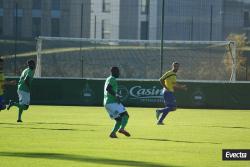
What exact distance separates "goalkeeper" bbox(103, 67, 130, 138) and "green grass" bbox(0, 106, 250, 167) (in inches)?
11.7

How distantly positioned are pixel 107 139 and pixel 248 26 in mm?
54117

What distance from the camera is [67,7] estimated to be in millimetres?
66500

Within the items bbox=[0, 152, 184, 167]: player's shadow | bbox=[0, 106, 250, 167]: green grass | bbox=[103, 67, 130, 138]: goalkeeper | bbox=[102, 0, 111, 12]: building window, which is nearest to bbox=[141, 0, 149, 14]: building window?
bbox=[102, 0, 111, 12]: building window

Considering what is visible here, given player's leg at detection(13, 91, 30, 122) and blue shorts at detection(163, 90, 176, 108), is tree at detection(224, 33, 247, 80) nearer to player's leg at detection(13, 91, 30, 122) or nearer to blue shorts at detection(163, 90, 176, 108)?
blue shorts at detection(163, 90, 176, 108)

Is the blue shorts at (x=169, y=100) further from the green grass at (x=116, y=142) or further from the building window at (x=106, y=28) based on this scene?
the building window at (x=106, y=28)

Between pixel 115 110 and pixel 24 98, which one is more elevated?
pixel 115 110

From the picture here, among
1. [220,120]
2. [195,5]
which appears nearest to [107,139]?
[220,120]

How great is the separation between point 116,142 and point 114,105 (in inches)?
65.5

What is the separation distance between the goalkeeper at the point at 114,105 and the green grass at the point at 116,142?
0.30 meters

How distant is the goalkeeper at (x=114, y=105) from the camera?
19609mm

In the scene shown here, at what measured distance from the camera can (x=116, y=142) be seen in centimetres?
1831

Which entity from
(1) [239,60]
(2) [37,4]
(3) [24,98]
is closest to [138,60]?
(1) [239,60]

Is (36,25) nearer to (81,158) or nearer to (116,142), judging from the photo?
(116,142)

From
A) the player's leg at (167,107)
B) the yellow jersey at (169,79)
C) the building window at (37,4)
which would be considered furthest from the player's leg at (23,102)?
the building window at (37,4)
